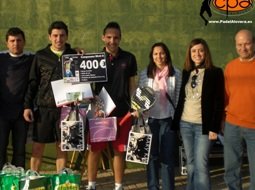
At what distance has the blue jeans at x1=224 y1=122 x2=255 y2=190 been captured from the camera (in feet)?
17.0

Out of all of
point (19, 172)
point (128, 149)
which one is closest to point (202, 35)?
point (128, 149)

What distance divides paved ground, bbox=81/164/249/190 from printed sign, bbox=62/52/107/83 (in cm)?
154

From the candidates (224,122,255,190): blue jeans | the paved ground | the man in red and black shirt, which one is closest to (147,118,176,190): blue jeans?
the man in red and black shirt

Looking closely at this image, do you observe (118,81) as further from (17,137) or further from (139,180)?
(139,180)

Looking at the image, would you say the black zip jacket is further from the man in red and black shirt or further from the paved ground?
the paved ground

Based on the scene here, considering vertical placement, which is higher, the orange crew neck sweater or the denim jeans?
the orange crew neck sweater

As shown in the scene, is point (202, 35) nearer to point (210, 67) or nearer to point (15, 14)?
point (210, 67)

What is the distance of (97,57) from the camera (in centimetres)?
562

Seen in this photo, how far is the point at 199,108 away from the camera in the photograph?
5.34 meters

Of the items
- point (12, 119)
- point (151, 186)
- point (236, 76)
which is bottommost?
point (151, 186)

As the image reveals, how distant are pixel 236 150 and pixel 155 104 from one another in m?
0.98

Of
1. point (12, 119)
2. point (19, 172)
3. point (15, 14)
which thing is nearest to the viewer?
point (19, 172)

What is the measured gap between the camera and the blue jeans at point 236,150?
5.17 meters

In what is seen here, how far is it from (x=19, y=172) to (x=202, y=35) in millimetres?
3391
